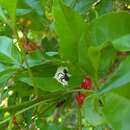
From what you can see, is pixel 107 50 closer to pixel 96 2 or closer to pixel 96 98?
pixel 96 98

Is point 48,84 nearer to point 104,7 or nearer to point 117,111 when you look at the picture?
point 117,111

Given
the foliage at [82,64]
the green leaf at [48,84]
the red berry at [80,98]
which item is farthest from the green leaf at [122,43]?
the red berry at [80,98]

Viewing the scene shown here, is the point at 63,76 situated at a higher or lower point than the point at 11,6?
lower

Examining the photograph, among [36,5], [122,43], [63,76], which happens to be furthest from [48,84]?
[36,5]

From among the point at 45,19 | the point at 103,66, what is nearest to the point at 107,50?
the point at 103,66

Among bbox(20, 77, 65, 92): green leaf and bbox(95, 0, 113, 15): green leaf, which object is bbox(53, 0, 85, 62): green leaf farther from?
bbox(95, 0, 113, 15): green leaf

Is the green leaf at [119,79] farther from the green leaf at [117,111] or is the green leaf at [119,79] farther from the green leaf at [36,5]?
the green leaf at [36,5]

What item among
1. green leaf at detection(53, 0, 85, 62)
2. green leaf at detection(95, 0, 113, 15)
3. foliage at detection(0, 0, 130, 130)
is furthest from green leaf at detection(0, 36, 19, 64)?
green leaf at detection(95, 0, 113, 15)
